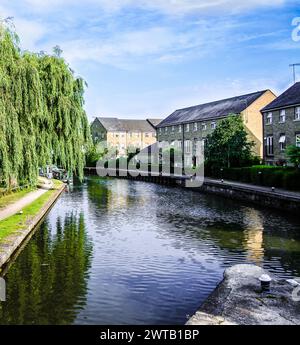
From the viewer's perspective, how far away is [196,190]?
40031 mm

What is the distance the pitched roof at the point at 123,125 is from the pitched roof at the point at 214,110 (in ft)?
112

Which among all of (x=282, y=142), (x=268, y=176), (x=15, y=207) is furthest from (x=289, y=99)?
(x=15, y=207)

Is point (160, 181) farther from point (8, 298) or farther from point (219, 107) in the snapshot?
point (8, 298)

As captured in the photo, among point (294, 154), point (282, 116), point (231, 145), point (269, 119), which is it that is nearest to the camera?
point (294, 154)

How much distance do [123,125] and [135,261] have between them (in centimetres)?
9394

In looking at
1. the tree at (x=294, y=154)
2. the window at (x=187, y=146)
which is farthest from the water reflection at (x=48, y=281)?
the window at (x=187, y=146)

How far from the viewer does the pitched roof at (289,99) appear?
125ft

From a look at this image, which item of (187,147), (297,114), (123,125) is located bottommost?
(187,147)

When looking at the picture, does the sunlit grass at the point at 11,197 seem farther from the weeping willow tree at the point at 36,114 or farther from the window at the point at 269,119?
the window at the point at 269,119

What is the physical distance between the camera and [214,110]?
191ft

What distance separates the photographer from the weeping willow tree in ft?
54.5

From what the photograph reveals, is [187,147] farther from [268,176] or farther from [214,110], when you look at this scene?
[268,176]

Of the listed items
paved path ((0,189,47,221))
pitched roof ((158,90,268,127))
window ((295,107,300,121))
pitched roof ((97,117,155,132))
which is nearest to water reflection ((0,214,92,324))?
paved path ((0,189,47,221))
